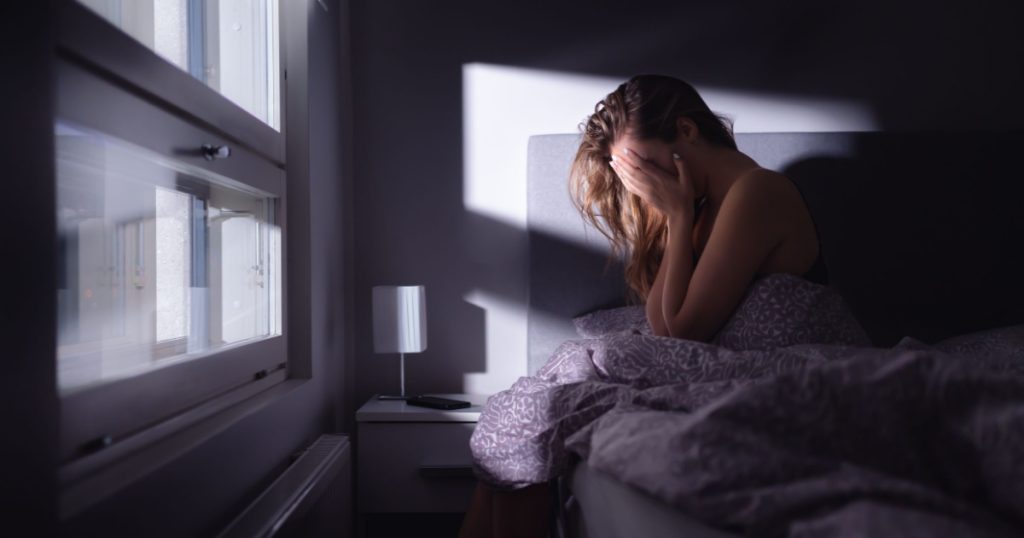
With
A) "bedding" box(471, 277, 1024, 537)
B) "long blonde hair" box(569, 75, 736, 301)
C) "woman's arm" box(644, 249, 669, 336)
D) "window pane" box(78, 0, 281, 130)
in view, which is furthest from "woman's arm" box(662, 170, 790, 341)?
"window pane" box(78, 0, 281, 130)

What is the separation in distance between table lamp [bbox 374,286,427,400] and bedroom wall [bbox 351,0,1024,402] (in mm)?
267

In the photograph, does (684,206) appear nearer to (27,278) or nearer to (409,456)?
(409,456)

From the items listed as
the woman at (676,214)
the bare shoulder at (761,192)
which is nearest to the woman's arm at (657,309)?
the woman at (676,214)

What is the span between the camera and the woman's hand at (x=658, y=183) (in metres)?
1.54

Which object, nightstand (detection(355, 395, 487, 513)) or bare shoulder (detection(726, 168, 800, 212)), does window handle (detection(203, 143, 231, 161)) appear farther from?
bare shoulder (detection(726, 168, 800, 212))

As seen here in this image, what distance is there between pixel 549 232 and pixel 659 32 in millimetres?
A: 796

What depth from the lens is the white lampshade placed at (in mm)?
1795

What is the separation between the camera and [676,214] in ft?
5.04

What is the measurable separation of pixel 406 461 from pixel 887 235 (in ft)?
5.43

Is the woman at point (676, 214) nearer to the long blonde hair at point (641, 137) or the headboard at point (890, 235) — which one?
the long blonde hair at point (641, 137)

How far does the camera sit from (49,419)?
0.66m

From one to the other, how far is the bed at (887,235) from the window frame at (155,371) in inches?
34.7

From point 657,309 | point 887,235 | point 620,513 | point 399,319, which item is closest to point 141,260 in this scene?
point 620,513

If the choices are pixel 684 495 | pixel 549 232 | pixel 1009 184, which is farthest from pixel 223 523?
pixel 1009 184
